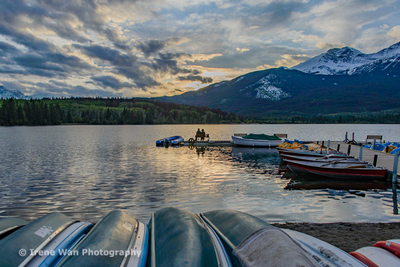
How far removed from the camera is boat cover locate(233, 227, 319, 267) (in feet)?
9.93

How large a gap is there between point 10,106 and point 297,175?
7705 inches

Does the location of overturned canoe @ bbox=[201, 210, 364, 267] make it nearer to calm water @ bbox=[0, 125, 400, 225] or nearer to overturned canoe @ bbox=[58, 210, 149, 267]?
overturned canoe @ bbox=[58, 210, 149, 267]

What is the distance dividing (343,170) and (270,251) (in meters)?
17.1

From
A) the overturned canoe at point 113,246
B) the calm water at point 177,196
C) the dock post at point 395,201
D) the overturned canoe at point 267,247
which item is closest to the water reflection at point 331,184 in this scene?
the dock post at point 395,201

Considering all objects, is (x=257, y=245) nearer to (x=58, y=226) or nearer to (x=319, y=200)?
(x=58, y=226)

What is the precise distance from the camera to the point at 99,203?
12.0m

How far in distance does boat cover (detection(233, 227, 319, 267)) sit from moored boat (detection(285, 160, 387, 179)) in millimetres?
16269

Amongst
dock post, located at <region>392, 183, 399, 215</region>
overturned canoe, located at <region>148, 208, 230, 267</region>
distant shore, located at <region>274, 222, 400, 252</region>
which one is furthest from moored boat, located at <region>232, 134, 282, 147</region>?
overturned canoe, located at <region>148, 208, 230, 267</region>

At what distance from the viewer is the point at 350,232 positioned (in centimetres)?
799

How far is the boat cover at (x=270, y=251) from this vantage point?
3.03 metres

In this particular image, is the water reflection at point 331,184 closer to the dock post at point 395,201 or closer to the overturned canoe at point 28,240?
the dock post at point 395,201

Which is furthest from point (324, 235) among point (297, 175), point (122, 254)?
point (297, 175)

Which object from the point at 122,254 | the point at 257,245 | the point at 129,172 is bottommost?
the point at 129,172

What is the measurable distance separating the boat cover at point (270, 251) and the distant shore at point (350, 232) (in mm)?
4451
